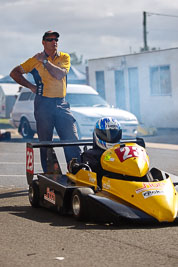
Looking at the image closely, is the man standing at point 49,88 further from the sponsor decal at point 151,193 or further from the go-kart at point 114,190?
the sponsor decal at point 151,193

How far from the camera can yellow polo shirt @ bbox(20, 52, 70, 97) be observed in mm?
9250

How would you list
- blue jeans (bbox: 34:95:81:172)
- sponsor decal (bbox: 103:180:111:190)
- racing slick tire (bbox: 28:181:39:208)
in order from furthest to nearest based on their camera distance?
blue jeans (bbox: 34:95:81:172)
racing slick tire (bbox: 28:181:39:208)
sponsor decal (bbox: 103:180:111:190)

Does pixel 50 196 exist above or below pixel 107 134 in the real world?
below

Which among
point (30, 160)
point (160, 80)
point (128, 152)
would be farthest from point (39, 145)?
point (160, 80)

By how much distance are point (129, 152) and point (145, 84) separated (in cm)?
1952

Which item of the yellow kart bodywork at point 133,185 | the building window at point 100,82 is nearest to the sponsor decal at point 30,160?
the yellow kart bodywork at point 133,185

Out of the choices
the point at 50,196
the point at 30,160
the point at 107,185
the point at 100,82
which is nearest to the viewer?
the point at 107,185

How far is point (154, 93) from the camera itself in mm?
26250

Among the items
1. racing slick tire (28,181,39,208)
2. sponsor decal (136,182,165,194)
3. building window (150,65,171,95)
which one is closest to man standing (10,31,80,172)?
racing slick tire (28,181,39,208)

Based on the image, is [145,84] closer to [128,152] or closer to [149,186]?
[128,152]

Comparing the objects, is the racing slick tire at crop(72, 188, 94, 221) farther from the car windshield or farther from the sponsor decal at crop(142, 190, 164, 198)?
the car windshield

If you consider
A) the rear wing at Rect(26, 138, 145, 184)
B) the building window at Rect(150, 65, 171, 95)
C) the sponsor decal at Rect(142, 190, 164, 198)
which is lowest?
the sponsor decal at Rect(142, 190, 164, 198)

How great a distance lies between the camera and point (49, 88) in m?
9.33

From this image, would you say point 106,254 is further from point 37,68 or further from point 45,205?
point 37,68
